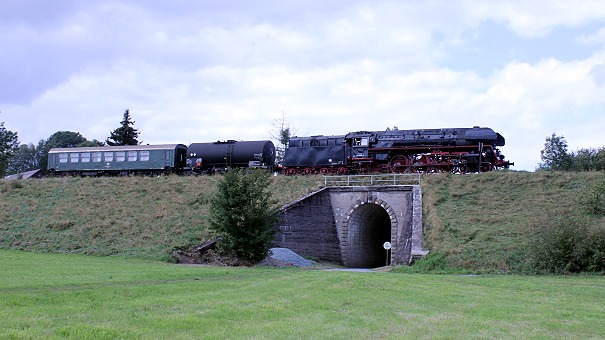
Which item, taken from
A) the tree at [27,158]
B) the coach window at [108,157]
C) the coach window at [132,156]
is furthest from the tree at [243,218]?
the tree at [27,158]

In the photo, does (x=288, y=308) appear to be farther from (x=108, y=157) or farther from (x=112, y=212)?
(x=108, y=157)

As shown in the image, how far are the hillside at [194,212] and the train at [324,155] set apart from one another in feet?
9.19

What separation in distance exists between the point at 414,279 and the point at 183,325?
12.1 metres

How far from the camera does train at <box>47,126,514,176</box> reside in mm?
39094

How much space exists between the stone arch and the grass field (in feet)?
57.7

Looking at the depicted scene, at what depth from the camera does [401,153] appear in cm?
4091

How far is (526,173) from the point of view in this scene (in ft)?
119

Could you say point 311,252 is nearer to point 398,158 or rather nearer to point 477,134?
point 398,158

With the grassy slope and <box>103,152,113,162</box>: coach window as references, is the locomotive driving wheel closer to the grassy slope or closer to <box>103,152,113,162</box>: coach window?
the grassy slope

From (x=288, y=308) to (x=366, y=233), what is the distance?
92.8 ft

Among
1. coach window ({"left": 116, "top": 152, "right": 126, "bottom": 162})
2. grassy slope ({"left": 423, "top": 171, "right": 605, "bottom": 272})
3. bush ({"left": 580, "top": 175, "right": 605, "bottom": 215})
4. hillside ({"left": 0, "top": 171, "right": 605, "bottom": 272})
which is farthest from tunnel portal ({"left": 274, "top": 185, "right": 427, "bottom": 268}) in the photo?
coach window ({"left": 116, "top": 152, "right": 126, "bottom": 162})

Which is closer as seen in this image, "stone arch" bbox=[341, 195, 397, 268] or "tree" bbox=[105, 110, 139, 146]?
"stone arch" bbox=[341, 195, 397, 268]

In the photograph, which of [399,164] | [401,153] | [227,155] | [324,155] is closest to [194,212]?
[324,155]

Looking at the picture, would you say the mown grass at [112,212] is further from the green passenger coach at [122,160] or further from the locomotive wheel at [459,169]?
the locomotive wheel at [459,169]
